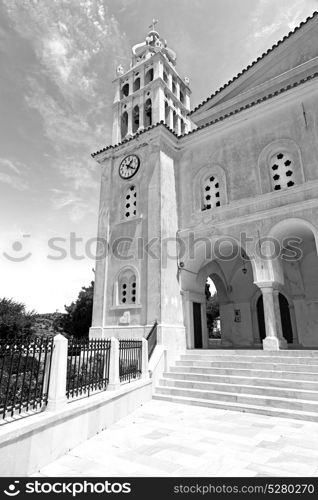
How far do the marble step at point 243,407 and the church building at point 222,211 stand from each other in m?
2.41

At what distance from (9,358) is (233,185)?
32.6 feet

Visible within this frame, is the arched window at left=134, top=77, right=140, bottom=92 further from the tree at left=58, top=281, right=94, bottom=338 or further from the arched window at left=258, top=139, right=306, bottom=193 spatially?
the tree at left=58, top=281, right=94, bottom=338

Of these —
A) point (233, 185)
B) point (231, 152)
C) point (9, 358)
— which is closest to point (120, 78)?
point (231, 152)

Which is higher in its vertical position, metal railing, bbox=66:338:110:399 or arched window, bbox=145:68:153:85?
arched window, bbox=145:68:153:85

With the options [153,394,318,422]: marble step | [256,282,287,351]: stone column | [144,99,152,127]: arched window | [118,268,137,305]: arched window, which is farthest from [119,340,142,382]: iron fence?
[144,99,152,127]: arched window

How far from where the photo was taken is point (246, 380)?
8062 millimetres

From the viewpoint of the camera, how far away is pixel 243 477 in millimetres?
3840

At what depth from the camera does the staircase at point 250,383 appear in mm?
6848

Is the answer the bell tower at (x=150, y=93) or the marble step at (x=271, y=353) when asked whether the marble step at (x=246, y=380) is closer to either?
the marble step at (x=271, y=353)

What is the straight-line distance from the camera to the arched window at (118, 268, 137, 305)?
12.3m

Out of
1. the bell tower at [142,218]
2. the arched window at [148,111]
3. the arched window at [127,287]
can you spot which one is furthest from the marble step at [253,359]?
the arched window at [148,111]

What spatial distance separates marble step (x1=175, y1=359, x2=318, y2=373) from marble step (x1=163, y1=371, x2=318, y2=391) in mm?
414
